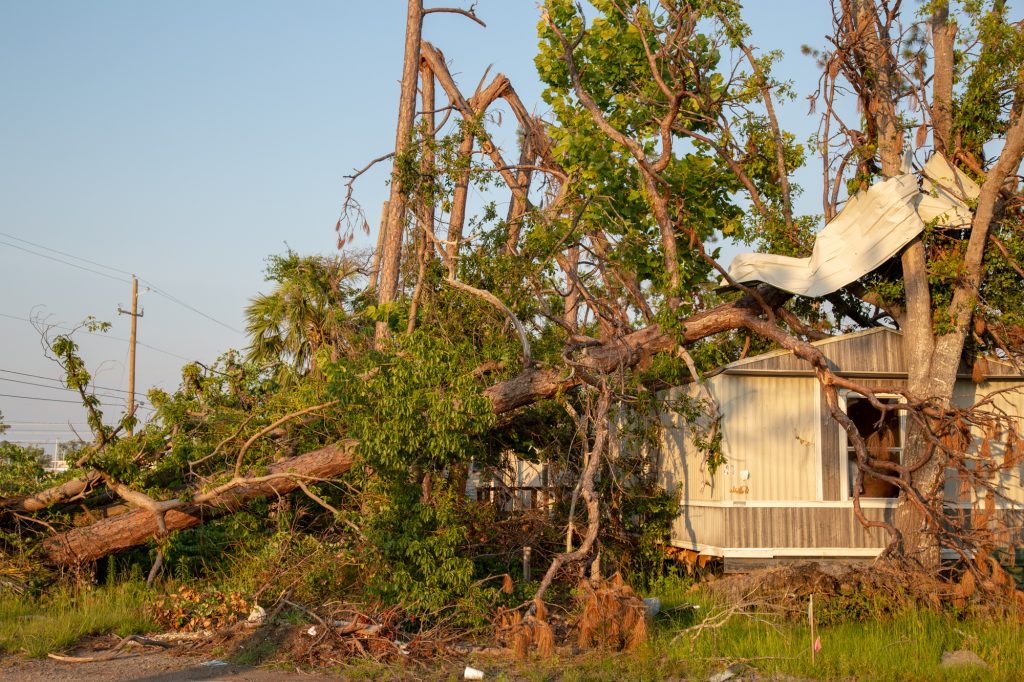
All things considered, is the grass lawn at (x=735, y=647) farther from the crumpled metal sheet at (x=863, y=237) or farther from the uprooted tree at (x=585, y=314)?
the crumpled metal sheet at (x=863, y=237)

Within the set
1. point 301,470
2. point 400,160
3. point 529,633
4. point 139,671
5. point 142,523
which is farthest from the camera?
point 400,160

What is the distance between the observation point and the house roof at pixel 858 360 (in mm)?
12859

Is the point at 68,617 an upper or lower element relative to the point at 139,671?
upper

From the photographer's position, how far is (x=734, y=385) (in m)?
13.0

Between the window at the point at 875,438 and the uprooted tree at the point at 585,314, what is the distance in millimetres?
936

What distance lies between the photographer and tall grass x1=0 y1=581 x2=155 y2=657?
9727 millimetres

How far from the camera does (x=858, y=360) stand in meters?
13.1

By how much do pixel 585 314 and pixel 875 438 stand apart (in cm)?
536

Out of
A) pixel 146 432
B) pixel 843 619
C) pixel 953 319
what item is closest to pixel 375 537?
pixel 146 432

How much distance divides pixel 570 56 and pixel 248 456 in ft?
25.5

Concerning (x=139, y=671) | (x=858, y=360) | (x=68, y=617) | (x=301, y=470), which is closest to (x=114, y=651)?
(x=139, y=671)

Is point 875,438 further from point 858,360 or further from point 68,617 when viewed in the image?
point 68,617

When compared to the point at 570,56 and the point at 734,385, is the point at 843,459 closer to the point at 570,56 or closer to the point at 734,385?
the point at 734,385

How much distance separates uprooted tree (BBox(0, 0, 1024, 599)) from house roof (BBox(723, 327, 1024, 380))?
31 centimetres
